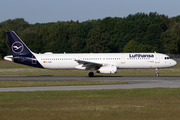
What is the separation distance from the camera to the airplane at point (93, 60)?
38.8 m

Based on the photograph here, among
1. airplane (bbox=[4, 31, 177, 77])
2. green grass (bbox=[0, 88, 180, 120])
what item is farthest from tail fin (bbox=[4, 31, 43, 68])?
green grass (bbox=[0, 88, 180, 120])

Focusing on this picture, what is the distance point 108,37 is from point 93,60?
216ft

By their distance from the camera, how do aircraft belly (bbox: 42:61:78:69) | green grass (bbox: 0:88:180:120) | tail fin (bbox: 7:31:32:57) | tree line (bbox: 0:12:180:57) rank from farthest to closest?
tree line (bbox: 0:12:180:57) < tail fin (bbox: 7:31:32:57) < aircraft belly (bbox: 42:61:78:69) < green grass (bbox: 0:88:180:120)

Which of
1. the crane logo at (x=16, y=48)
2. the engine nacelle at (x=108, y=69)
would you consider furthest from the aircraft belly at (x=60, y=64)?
the engine nacelle at (x=108, y=69)

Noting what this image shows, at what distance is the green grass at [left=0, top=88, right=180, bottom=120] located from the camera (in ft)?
41.5

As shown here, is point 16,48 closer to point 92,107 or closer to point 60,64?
point 60,64

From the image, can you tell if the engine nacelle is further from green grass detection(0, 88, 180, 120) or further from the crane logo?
green grass detection(0, 88, 180, 120)

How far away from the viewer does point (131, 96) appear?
62.1 ft

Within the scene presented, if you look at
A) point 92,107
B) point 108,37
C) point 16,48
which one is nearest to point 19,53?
point 16,48

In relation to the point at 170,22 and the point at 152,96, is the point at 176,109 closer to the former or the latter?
the point at 152,96

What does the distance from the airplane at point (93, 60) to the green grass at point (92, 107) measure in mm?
19194

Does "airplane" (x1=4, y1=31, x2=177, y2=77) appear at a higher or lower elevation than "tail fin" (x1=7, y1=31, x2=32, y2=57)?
lower

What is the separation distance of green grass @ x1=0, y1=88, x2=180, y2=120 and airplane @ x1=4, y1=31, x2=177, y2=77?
63.0 ft

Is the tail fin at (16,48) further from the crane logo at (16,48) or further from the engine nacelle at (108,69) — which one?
the engine nacelle at (108,69)
